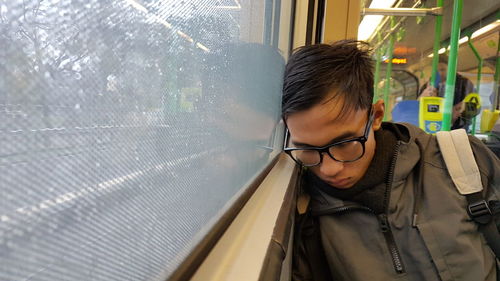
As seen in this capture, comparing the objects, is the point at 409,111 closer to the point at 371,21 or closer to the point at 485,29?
the point at 371,21

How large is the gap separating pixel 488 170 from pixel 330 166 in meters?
0.38

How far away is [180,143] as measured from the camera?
31cm

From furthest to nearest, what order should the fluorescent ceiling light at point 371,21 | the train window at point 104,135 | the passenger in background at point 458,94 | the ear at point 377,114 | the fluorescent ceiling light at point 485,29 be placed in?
the fluorescent ceiling light at point 485,29
the fluorescent ceiling light at point 371,21
the passenger in background at point 458,94
the ear at point 377,114
the train window at point 104,135

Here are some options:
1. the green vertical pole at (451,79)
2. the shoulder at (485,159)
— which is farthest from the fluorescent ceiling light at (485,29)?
the shoulder at (485,159)

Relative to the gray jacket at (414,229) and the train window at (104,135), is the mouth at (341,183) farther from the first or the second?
the train window at (104,135)

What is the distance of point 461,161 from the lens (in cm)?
79

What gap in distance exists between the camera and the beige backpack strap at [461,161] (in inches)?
29.8

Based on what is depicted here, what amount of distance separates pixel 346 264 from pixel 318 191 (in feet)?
0.62

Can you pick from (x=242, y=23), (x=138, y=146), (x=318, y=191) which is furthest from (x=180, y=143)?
(x=318, y=191)

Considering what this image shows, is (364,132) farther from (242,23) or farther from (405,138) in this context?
(242,23)

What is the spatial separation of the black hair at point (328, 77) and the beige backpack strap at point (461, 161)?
0.23 meters

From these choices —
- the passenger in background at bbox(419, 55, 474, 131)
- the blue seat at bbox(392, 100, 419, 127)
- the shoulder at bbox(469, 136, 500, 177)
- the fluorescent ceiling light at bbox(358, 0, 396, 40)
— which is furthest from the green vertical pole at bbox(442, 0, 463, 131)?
the shoulder at bbox(469, 136, 500, 177)

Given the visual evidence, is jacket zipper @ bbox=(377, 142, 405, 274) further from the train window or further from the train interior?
the train window

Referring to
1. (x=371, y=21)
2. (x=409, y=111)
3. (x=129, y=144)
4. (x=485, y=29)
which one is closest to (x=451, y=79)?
(x=409, y=111)
